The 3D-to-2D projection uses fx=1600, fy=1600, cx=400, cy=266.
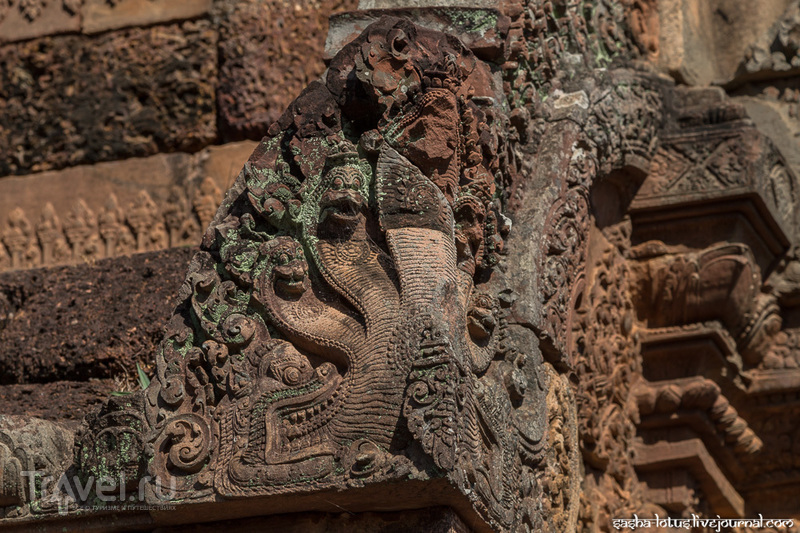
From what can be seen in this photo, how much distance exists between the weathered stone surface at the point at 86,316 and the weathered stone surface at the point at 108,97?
1.37 m

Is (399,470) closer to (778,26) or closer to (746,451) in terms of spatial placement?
(746,451)

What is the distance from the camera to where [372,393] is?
4074 mm

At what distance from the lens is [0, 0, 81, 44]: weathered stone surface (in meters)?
7.64

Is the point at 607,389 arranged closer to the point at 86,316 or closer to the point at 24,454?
the point at 86,316

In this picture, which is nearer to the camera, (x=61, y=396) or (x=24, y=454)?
(x=24, y=454)

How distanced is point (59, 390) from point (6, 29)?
300 centimetres

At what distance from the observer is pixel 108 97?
24.2 feet

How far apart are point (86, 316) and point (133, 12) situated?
2373 mm

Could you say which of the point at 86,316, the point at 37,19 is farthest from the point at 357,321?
the point at 37,19

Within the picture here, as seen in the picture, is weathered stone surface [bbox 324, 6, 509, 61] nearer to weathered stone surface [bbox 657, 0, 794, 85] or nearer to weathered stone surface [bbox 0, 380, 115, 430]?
weathered stone surface [bbox 0, 380, 115, 430]

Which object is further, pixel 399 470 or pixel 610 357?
pixel 610 357

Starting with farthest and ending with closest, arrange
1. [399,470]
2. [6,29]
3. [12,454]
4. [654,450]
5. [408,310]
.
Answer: [6,29] → [654,450] → [12,454] → [408,310] → [399,470]

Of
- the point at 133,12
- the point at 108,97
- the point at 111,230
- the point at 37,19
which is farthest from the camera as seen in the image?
the point at 37,19

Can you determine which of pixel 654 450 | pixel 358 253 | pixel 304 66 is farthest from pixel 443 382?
pixel 304 66
